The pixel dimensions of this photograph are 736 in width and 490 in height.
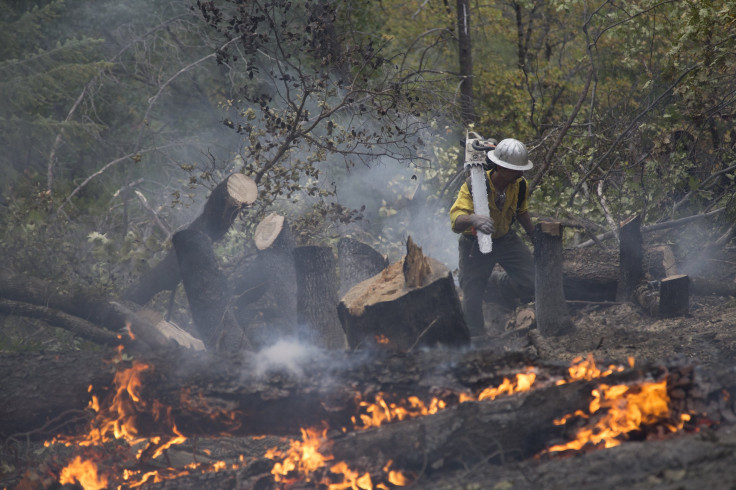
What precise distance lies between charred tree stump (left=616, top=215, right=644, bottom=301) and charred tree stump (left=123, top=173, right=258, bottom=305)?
4.37 metres

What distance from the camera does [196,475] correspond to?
4582mm

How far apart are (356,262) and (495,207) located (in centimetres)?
240

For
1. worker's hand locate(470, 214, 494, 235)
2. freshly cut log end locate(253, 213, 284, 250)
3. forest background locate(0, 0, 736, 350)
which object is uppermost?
forest background locate(0, 0, 736, 350)

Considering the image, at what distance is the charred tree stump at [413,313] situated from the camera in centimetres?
558

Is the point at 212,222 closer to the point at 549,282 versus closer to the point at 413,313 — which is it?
the point at 413,313

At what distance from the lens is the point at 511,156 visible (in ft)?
18.6

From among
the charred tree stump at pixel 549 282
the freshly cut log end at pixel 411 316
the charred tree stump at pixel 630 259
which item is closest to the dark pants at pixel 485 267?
the charred tree stump at pixel 549 282

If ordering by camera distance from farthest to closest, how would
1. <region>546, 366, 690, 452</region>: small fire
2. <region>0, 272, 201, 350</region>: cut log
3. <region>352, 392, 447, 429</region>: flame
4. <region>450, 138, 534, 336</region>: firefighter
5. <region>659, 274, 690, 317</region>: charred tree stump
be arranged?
<region>0, 272, 201, 350</region>: cut log, <region>659, 274, 690, 317</region>: charred tree stump, <region>450, 138, 534, 336</region>: firefighter, <region>352, 392, 447, 429</region>: flame, <region>546, 366, 690, 452</region>: small fire

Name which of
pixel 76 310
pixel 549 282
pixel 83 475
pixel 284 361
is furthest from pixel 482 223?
pixel 76 310

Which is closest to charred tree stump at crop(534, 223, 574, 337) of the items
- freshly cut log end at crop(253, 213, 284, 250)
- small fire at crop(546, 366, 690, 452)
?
small fire at crop(546, 366, 690, 452)

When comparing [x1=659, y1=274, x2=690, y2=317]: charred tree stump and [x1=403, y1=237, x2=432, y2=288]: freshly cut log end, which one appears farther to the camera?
[x1=659, y1=274, x2=690, y2=317]: charred tree stump

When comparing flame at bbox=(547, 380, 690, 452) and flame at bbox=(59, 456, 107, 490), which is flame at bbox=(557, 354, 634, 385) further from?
flame at bbox=(59, 456, 107, 490)

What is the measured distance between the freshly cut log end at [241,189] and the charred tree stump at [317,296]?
0.92m

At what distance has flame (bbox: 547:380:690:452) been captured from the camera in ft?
12.1
